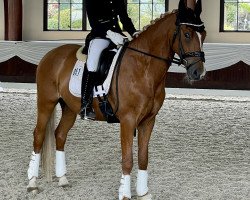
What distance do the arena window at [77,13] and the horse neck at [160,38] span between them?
11.9 m

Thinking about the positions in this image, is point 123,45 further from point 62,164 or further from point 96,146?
point 96,146

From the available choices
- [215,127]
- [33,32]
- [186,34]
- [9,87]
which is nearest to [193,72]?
[186,34]

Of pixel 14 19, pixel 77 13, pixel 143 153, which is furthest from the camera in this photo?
pixel 77 13

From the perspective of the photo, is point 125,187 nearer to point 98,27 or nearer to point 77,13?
point 98,27

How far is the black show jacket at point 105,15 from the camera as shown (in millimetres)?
4684

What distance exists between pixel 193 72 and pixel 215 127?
472cm

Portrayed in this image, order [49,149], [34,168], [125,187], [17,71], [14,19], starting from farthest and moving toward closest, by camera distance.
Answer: [14,19], [17,71], [49,149], [34,168], [125,187]

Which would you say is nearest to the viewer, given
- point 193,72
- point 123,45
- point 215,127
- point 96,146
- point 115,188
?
point 193,72

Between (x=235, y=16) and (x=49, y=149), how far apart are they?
1177 centimetres

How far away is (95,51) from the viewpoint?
4578mm

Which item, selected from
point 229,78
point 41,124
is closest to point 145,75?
point 41,124

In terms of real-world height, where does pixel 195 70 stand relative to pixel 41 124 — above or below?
above

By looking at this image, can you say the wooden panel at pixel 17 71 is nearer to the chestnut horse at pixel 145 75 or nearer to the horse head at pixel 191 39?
the chestnut horse at pixel 145 75

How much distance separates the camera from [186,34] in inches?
163
